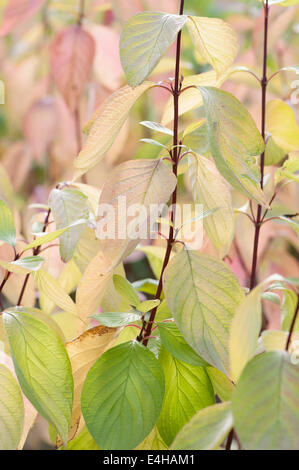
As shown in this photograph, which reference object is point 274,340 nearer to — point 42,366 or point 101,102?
point 42,366

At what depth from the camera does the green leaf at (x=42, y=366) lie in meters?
0.31

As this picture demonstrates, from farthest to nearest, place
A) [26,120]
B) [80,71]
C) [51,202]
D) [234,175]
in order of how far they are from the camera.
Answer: [26,120] → [80,71] → [51,202] → [234,175]

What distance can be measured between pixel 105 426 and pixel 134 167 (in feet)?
0.46

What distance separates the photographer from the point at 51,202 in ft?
1.30

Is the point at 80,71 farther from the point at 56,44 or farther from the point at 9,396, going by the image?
the point at 9,396

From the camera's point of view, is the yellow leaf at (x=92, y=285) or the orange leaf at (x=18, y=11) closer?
the yellow leaf at (x=92, y=285)

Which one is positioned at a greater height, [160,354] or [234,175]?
[234,175]

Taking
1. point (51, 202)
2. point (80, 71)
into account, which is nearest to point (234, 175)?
point (51, 202)

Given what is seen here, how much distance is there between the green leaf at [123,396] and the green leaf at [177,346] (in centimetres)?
1

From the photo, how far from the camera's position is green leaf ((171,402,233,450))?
26 centimetres

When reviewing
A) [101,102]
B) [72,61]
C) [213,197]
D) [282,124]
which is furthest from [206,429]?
[101,102]

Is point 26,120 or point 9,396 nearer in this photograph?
point 9,396

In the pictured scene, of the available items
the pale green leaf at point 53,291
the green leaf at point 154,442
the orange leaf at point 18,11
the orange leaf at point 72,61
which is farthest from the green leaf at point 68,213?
the orange leaf at point 18,11

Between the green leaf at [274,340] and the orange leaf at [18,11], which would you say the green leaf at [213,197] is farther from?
the orange leaf at [18,11]
